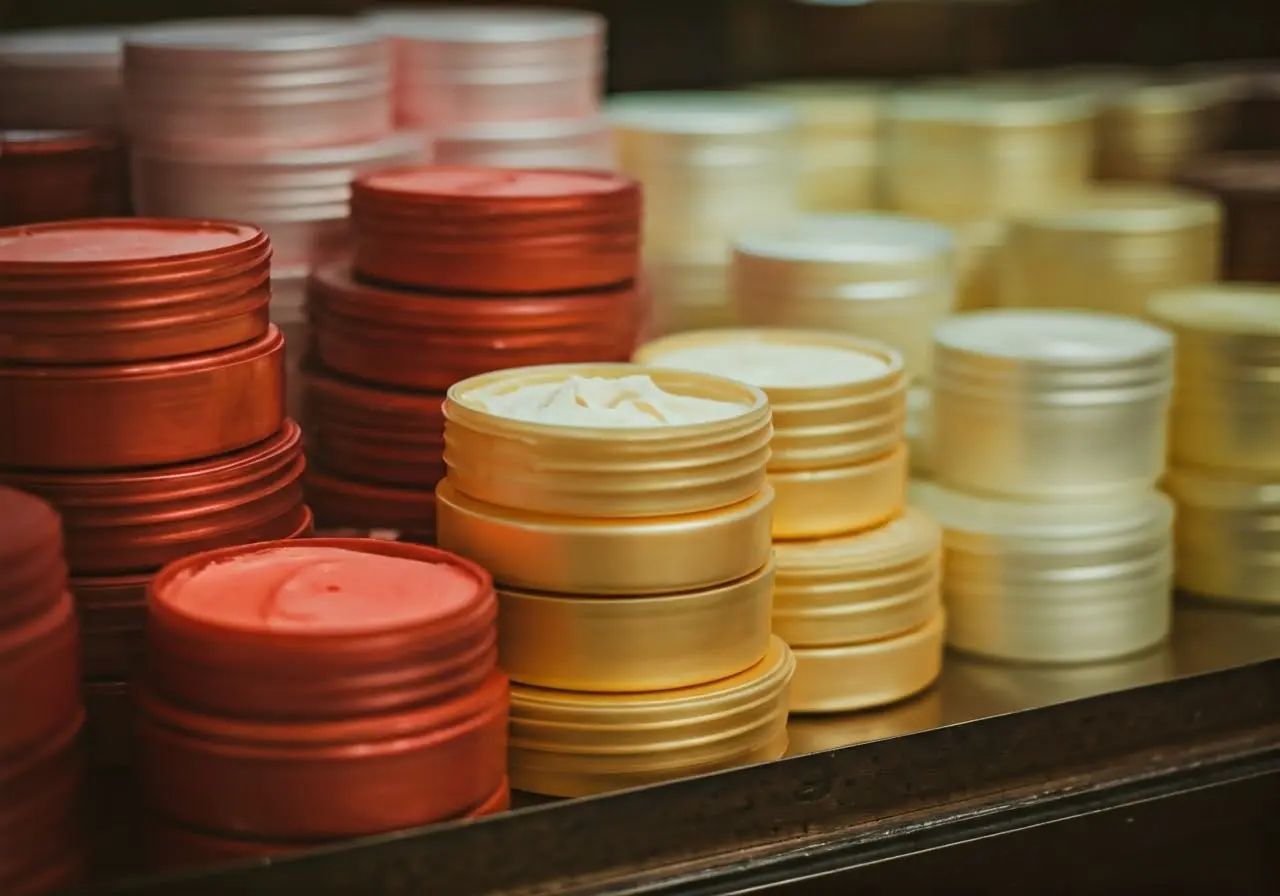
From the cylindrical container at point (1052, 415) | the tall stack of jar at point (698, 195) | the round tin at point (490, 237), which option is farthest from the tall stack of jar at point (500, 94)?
the cylindrical container at point (1052, 415)

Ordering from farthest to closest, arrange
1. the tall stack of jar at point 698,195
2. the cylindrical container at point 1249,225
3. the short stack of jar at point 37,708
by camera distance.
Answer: the cylindrical container at point 1249,225 < the tall stack of jar at point 698,195 < the short stack of jar at point 37,708

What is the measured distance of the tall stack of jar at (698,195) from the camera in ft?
7.98

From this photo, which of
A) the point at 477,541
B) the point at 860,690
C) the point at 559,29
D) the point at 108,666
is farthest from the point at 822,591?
the point at 559,29

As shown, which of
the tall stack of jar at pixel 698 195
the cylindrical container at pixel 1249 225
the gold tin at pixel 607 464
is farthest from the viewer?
the cylindrical container at pixel 1249 225

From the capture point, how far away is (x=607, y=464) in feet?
5.09

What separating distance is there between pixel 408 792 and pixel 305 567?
242 millimetres

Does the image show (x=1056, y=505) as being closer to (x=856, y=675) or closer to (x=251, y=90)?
(x=856, y=675)

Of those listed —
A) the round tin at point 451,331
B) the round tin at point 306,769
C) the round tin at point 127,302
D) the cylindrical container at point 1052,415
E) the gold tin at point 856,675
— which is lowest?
the gold tin at point 856,675

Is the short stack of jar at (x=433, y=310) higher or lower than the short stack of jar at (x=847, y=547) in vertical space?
higher

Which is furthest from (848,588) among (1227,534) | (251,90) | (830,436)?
(251,90)

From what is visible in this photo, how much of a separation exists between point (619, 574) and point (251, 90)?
0.79m

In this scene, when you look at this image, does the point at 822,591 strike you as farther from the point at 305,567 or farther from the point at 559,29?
the point at 559,29

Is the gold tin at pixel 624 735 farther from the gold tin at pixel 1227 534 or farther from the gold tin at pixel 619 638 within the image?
the gold tin at pixel 1227 534

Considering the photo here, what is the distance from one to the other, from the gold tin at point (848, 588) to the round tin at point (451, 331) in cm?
32
